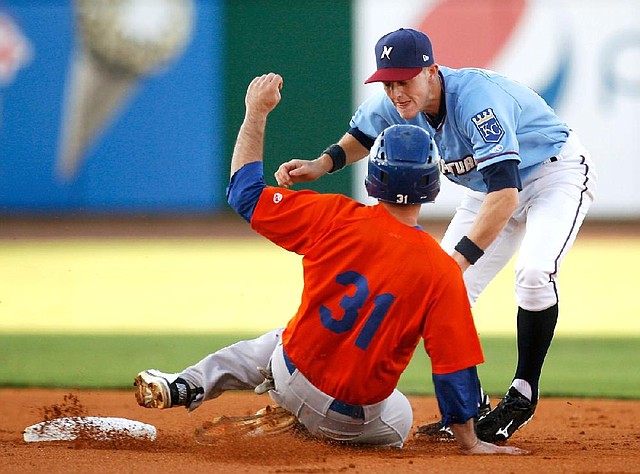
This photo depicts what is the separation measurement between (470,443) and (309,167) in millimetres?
1476

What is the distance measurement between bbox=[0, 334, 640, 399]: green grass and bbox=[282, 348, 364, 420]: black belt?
219 centimetres

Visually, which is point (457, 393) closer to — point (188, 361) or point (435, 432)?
point (435, 432)

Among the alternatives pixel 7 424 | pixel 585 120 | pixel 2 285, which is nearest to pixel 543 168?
pixel 7 424

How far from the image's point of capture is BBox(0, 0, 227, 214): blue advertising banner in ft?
51.4

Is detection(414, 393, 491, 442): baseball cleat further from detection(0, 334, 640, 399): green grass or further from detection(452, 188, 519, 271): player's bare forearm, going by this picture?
detection(0, 334, 640, 399): green grass

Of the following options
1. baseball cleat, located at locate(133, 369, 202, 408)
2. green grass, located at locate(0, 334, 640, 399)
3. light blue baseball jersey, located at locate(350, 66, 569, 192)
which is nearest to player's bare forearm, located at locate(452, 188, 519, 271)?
light blue baseball jersey, located at locate(350, 66, 569, 192)

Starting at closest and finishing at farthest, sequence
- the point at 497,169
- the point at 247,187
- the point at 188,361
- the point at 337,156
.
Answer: the point at 247,187 → the point at 497,169 → the point at 337,156 → the point at 188,361

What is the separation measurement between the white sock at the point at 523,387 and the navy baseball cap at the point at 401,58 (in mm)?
1490

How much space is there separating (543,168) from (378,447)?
5.36ft

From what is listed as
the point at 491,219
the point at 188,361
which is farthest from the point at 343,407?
the point at 188,361

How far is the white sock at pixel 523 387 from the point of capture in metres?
4.78

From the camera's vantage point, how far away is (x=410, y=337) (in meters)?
3.84

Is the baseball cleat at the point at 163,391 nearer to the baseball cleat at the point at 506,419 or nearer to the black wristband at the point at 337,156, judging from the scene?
the baseball cleat at the point at 506,419

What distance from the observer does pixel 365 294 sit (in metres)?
3.79
